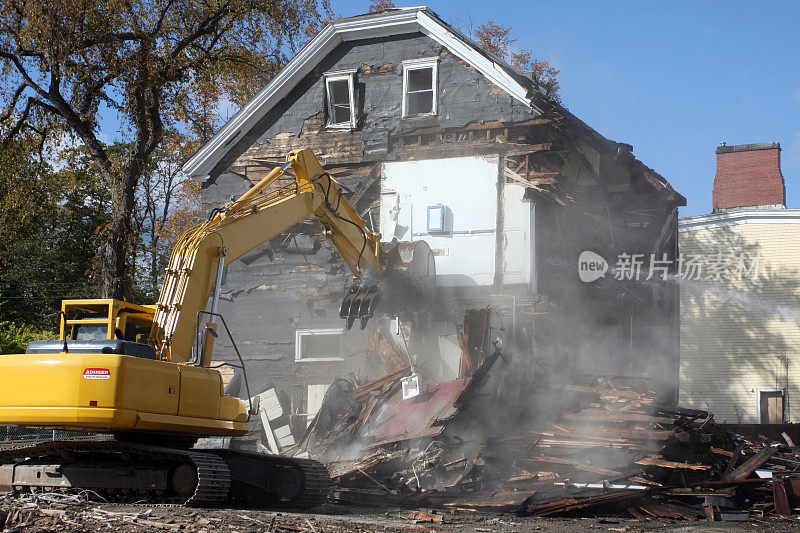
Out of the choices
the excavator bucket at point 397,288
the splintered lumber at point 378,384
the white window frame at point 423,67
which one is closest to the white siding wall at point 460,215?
the excavator bucket at point 397,288

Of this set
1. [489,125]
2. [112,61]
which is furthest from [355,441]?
[112,61]

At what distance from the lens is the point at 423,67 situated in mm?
18562

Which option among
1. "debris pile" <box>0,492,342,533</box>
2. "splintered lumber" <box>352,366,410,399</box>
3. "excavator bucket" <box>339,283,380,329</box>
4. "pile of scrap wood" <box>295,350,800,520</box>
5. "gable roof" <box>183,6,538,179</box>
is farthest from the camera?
"gable roof" <box>183,6,538,179</box>

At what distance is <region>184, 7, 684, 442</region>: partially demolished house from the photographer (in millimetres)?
16828

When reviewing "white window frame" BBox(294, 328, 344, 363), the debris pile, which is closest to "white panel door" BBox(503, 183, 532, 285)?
"white window frame" BBox(294, 328, 344, 363)

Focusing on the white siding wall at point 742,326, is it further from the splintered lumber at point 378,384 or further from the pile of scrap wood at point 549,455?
the splintered lumber at point 378,384

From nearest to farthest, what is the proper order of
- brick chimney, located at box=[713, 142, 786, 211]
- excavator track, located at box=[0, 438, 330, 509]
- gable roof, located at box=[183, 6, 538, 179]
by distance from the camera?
excavator track, located at box=[0, 438, 330, 509] < gable roof, located at box=[183, 6, 538, 179] < brick chimney, located at box=[713, 142, 786, 211]

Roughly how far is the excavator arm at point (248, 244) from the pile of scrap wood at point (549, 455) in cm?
262

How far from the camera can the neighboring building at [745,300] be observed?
27.1m

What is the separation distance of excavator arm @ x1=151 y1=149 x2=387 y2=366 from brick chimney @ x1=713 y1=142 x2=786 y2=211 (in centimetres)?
1942

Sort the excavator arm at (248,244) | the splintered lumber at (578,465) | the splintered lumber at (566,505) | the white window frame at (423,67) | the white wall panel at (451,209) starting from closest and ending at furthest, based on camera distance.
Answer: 1. the excavator arm at (248,244)
2. the splintered lumber at (566,505)
3. the splintered lumber at (578,465)
4. the white wall panel at (451,209)
5. the white window frame at (423,67)

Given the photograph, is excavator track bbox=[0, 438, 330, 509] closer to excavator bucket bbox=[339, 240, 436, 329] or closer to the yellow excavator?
the yellow excavator

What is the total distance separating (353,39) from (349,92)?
1.31 meters

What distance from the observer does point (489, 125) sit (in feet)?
57.7
